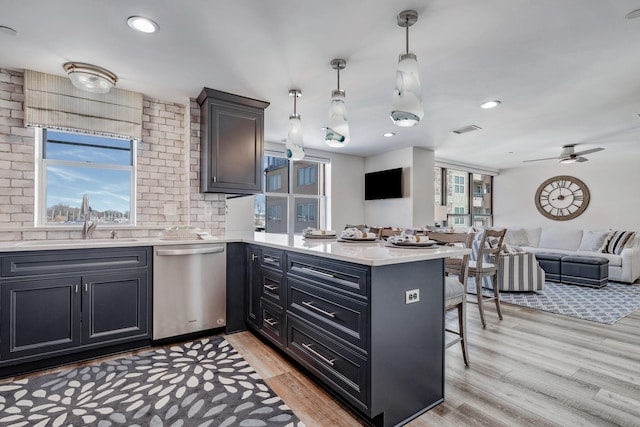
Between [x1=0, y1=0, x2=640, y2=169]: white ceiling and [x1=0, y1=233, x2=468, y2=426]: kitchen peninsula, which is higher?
[x1=0, y1=0, x2=640, y2=169]: white ceiling

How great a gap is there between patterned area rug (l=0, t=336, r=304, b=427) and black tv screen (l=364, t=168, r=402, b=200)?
14.2 ft

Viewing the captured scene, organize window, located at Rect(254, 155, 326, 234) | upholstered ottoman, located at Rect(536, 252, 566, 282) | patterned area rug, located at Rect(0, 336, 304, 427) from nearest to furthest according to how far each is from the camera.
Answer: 1. patterned area rug, located at Rect(0, 336, 304, 427)
2. upholstered ottoman, located at Rect(536, 252, 566, 282)
3. window, located at Rect(254, 155, 326, 234)

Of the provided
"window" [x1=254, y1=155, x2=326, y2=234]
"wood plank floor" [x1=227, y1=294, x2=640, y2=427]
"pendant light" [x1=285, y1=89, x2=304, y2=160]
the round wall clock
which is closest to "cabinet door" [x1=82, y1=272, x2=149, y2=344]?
"wood plank floor" [x1=227, y1=294, x2=640, y2=427]

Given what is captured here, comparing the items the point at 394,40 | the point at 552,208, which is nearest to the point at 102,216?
the point at 394,40

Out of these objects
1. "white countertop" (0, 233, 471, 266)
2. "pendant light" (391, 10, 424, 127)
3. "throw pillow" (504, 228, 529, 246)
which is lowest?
"throw pillow" (504, 228, 529, 246)

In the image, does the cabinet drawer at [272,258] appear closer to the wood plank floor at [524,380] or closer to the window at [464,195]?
the wood plank floor at [524,380]

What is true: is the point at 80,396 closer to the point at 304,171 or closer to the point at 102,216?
the point at 102,216

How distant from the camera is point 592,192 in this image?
693 centimetres

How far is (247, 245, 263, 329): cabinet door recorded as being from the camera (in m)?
2.79

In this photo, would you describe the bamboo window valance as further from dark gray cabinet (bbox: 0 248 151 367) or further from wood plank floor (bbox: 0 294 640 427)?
wood plank floor (bbox: 0 294 640 427)

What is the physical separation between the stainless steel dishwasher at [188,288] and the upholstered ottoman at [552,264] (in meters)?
5.37

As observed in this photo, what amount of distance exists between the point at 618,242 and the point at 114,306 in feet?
24.1

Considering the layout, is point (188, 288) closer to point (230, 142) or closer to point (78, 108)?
point (230, 142)

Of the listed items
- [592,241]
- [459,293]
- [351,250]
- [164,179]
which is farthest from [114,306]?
[592,241]
